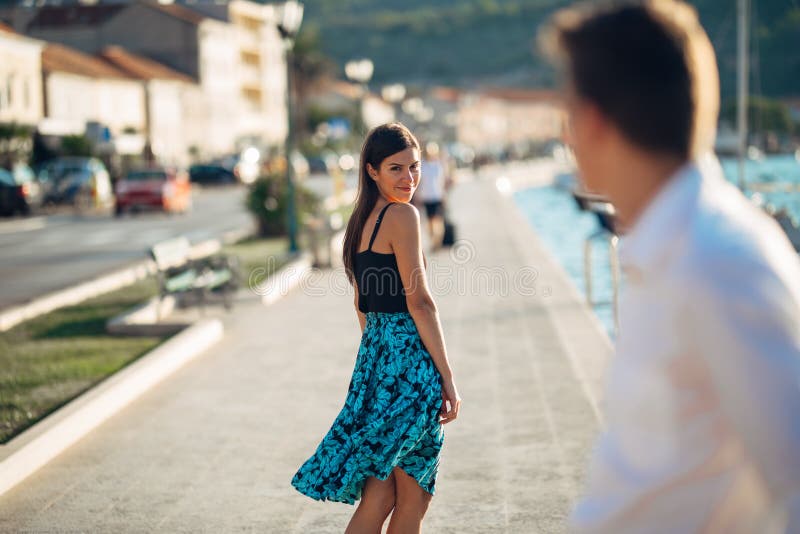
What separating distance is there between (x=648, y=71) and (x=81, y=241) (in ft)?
78.6

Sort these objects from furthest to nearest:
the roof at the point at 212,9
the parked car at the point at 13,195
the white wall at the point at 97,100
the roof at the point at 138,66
A: 1. the roof at the point at 212,9
2. the roof at the point at 138,66
3. the white wall at the point at 97,100
4. the parked car at the point at 13,195

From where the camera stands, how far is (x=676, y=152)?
1692 mm

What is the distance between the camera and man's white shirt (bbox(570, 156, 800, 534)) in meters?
1.51

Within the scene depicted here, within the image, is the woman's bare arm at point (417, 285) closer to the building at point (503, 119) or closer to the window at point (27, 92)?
the window at point (27, 92)

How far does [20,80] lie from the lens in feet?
169

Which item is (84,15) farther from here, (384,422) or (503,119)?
(503,119)

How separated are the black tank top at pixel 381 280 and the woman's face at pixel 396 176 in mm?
64

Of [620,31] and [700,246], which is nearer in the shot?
[700,246]

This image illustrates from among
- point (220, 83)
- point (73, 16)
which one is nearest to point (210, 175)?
point (220, 83)

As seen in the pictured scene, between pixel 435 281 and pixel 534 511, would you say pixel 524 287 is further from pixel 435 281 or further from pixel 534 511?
pixel 534 511

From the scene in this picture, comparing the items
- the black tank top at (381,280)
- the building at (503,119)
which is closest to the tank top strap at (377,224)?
the black tank top at (381,280)

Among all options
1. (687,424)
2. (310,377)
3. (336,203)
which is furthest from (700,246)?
(336,203)

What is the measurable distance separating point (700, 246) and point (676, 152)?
0.19m

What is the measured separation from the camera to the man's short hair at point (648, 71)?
1.65 m
